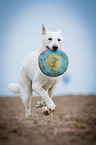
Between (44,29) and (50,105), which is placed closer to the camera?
(50,105)

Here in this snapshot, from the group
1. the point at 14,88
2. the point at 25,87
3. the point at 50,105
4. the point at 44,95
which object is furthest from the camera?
the point at 14,88

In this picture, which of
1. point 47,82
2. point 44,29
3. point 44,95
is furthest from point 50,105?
point 44,29

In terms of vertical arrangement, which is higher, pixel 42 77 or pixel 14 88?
pixel 42 77

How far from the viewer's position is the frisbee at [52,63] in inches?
177

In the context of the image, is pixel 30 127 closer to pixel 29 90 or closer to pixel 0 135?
pixel 0 135

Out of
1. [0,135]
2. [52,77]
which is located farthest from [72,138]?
[52,77]

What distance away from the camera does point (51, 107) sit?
13.8 ft

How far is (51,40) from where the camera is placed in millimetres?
4562

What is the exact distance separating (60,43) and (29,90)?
1.84 meters

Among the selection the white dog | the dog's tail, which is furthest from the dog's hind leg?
the dog's tail

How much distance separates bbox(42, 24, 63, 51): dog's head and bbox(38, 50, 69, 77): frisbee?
0.49ft

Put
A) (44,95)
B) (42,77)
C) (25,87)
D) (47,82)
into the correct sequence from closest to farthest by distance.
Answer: (44,95)
(42,77)
(47,82)
(25,87)

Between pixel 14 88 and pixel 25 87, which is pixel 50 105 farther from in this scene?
pixel 14 88

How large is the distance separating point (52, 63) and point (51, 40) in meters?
0.55
